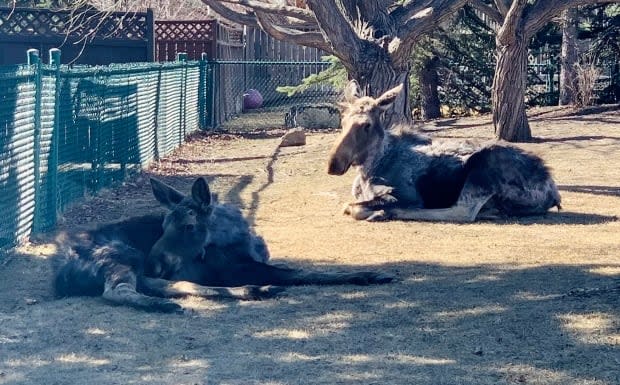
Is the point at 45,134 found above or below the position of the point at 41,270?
above

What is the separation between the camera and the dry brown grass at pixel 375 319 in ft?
18.6

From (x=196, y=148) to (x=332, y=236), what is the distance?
990cm

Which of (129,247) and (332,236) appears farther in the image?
(332,236)

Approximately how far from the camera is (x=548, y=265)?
869 cm

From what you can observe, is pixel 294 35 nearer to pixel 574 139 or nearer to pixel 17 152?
pixel 574 139

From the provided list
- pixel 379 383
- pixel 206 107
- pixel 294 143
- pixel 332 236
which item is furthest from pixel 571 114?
pixel 379 383

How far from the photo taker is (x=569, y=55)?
24031 millimetres

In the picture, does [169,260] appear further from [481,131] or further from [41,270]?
[481,131]

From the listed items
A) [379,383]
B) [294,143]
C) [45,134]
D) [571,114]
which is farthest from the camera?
[571,114]

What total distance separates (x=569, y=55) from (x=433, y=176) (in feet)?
45.3

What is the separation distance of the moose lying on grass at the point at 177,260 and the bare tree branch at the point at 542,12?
816cm

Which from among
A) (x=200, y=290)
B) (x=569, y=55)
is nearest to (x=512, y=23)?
(x=569, y=55)

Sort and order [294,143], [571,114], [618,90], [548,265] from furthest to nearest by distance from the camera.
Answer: [618,90] < [571,114] < [294,143] < [548,265]

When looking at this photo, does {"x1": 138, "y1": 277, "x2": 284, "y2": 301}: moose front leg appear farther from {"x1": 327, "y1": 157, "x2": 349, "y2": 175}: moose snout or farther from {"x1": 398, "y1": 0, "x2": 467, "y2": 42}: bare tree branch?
{"x1": 398, "y1": 0, "x2": 467, "y2": 42}: bare tree branch
